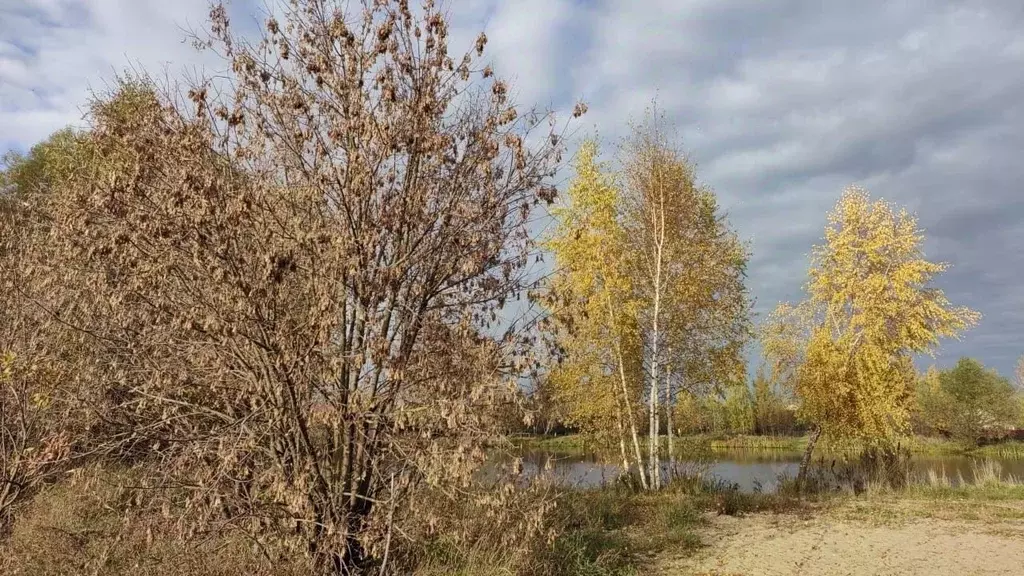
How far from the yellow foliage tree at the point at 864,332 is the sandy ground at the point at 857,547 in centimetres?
448

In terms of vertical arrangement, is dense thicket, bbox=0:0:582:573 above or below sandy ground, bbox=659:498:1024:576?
above

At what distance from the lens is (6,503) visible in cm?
649

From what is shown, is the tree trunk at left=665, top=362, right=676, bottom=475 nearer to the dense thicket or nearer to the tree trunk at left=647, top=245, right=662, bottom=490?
the tree trunk at left=647, top=245, right=662, bottom=490

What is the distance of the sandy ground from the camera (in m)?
8.03

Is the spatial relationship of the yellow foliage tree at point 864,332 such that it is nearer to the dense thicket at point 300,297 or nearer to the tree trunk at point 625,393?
the tree trunk at point 625,393

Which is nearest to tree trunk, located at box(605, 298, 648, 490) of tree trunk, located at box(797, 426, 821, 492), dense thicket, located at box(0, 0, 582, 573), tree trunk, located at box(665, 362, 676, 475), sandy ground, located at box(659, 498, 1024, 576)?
tree trunk, located at box(665, 362, 676, 475)

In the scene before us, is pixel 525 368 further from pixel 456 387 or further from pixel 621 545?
pixel 621 545

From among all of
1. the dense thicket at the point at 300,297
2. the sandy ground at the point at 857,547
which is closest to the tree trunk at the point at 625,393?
the sandy ground at the point at 857,547

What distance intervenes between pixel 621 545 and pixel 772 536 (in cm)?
331

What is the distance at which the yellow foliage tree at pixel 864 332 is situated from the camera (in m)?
16.5

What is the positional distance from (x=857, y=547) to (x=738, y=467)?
65.7 ft

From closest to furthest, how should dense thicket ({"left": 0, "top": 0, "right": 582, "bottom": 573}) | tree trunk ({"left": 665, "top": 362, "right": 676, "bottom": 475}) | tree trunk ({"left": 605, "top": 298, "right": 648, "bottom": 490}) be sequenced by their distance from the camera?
dense thicket ({"left": 0, "top": 0, "right": 582, "bottom": 573})
tree trunk ({"left": 605, "top": 298, "right": 648, "bottom": 490})
tree trunk ({"left": 665, "top": 362, "right": 676, "bottom": 475})

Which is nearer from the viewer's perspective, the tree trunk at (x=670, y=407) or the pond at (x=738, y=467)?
the pond at (x=738, y=467)

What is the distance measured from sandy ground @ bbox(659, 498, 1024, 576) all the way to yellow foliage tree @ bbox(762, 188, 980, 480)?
4.48m
